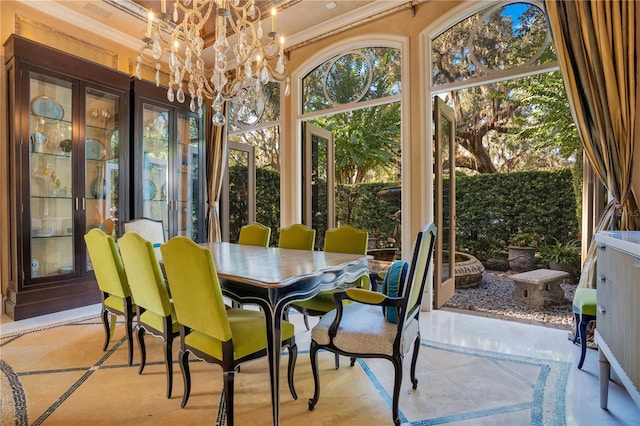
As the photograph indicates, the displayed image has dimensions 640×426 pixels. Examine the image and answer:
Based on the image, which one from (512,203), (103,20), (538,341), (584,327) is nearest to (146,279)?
(584,327)

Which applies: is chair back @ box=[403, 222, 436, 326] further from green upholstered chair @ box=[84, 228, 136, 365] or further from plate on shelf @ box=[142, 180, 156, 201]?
plate on shelf @ box=[142, 180, 156, 201]

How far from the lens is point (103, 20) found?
4062 mm

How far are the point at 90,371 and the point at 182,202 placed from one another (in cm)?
281

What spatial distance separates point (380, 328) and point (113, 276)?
185 cm

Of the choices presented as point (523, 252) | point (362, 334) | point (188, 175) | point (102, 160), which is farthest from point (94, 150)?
point (523, 252)

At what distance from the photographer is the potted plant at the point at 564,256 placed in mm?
5059

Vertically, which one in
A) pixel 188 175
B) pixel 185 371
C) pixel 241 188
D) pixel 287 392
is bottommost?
pixel 287 392

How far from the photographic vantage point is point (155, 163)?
443 centimetres

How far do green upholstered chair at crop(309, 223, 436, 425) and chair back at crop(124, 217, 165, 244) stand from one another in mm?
2514

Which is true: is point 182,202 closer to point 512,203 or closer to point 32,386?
point 32,386

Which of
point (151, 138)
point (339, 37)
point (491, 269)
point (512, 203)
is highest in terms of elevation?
point (339, 37)

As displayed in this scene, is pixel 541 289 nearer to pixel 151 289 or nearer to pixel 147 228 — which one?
pixel 151 289

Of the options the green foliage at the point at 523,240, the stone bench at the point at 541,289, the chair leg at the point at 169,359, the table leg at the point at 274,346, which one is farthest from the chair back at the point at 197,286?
the green foliage at the point at 523,240

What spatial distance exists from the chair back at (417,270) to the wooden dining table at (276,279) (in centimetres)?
47
